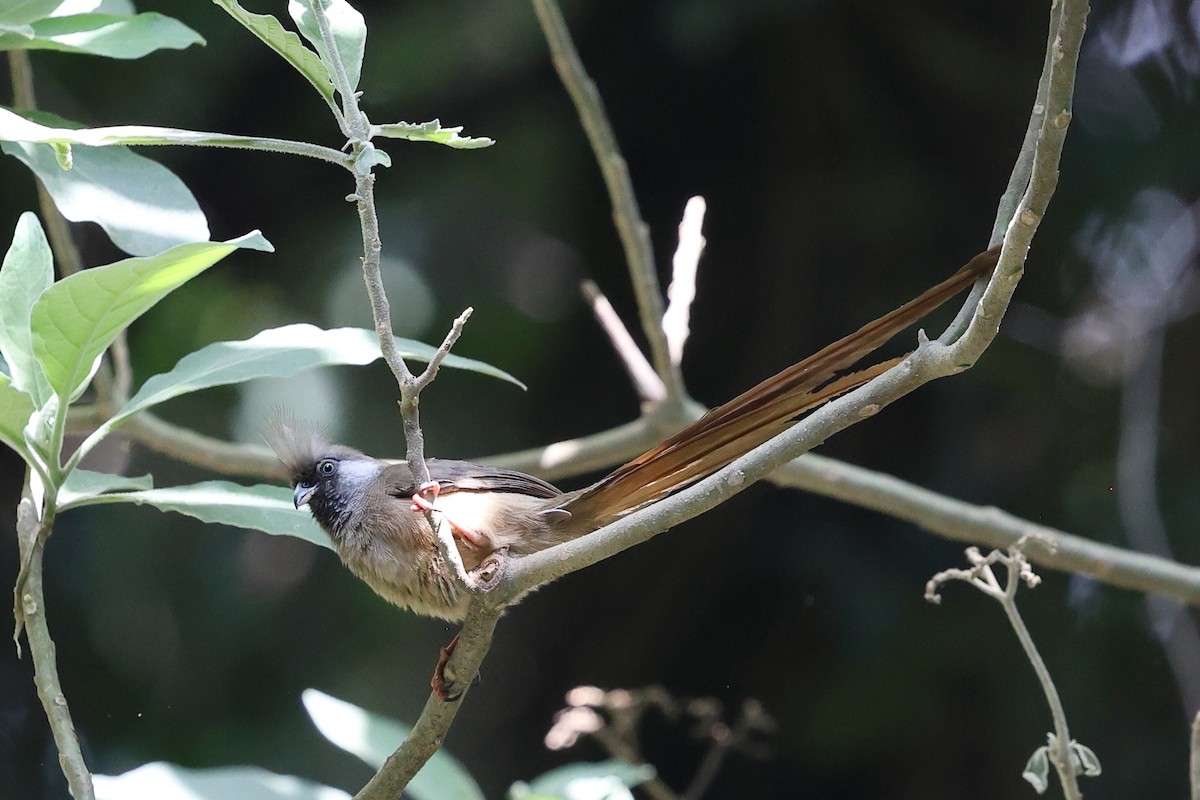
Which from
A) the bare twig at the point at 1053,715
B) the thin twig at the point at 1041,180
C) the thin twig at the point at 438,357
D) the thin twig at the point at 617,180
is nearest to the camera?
the thin twig at the point at 1041,180

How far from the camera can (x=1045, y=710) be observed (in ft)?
13.3

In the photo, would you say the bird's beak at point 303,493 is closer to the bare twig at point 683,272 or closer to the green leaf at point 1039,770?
the bare twig at point 683,272

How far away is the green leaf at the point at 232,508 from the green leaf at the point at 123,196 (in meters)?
0.39

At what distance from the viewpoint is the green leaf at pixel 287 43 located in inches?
58.6

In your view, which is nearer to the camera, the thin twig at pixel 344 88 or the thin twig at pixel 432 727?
the thin twig at pixel 344 88

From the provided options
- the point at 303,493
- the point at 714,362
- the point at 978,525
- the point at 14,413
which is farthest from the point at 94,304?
the point at 714,362

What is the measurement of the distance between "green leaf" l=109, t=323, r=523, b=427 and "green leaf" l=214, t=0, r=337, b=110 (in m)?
0.40

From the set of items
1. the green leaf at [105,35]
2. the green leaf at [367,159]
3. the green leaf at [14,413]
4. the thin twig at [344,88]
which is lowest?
the green leaf at [14,413]

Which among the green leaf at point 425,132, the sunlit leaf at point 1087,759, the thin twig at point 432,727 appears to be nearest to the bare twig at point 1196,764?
the sunlit leaf at point 1087,759

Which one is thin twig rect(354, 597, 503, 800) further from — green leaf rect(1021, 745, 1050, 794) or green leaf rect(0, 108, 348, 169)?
green leaf rect(1021, 745, 1050, 794)

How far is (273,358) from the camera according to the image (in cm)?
182

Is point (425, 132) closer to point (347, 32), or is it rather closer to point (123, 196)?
point (347, 32)

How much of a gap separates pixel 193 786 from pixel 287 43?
1.11 meters

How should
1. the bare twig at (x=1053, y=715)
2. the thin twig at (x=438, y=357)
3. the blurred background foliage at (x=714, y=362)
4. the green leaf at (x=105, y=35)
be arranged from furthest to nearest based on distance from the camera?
the blurred background foliage at (x=714, y=362)
the green leaf at (x=105, y=35)
the bare twig at (x=1053, y=715)
the thin twig at (x=438, y=357)
